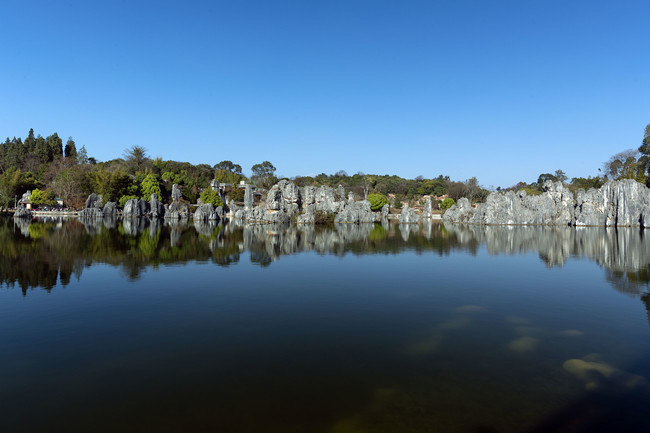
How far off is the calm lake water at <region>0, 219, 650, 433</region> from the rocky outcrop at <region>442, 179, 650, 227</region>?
136 ft

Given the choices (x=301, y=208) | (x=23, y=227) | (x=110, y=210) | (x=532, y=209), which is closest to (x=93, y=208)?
(x=110, y=210)

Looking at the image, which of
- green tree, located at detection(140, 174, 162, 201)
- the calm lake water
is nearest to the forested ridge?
green tree, located at detection(140, 174, 162, 201)

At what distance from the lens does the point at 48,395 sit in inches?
203

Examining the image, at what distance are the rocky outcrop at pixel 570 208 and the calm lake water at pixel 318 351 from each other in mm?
41343

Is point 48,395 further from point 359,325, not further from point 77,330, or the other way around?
point 359,325

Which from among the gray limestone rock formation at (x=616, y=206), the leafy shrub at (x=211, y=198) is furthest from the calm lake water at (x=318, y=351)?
the leafy shrub at (x=211, y=198)

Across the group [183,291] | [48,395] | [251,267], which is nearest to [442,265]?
[251,267]

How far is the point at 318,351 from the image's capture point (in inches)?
270

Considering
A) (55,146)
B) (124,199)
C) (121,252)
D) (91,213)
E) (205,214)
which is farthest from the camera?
(55,146)

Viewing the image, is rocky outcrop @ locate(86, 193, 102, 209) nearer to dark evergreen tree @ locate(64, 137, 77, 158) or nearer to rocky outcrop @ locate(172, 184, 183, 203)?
rocky outcrop @ locate(172, 184, 183, 203)

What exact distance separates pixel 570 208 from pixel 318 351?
2274 inches

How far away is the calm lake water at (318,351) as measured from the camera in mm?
4809

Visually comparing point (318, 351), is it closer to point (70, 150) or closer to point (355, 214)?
point (355, 214)

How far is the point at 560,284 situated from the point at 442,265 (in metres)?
4.75
